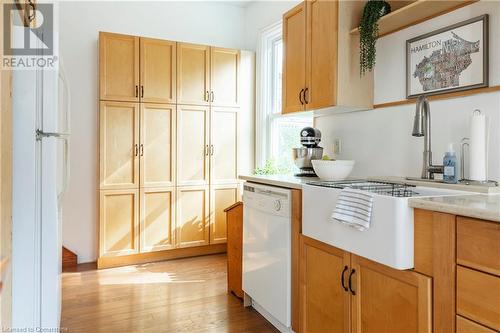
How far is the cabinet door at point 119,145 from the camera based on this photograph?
3.38 metres

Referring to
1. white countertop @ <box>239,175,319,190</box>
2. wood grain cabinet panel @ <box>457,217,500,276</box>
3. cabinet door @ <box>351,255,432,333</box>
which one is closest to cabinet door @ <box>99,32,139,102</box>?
white countertop @ <box>239,175,319,190</box>

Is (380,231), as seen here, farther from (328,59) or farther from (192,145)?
(192,145)

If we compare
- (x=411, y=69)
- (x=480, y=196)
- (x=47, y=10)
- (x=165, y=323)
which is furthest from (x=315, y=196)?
(x=47, y=10)

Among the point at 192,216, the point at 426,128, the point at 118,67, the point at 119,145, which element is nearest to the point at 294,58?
the point at 426,128

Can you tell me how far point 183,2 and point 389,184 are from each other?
10.3ft

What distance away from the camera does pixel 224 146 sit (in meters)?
3.93

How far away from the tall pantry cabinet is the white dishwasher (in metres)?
1.37

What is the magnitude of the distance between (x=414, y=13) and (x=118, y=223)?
293cm

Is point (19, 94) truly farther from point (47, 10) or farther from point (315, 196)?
point (315, 196)

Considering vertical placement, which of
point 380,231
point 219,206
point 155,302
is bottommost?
point 155,302

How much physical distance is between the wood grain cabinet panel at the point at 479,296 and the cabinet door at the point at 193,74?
119 inches

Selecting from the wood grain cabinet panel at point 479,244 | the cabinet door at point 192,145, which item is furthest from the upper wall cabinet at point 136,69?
the wood grain cabinet panel at point 479,244

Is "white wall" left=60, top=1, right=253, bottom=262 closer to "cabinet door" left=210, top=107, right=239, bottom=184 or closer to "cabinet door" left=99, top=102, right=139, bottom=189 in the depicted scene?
"cabinet door" left=99, top=102, right=139, bottom=189

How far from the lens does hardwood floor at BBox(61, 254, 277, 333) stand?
2.32m
